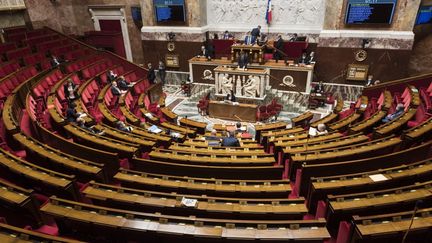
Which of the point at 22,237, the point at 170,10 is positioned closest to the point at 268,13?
the point at 170,10

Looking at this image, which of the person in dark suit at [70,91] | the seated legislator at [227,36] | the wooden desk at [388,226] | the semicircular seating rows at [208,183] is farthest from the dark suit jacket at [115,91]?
the wooden desk at [388,226]

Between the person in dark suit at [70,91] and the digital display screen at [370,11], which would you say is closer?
the person in dark suit at [70,91]

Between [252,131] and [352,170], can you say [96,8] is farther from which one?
[352,170]

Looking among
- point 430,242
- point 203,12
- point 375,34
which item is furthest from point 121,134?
point 375,34

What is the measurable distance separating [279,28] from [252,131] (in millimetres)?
6653

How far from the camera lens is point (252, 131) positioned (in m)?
9.28

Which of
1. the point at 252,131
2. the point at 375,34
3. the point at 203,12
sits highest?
the point at 203,12

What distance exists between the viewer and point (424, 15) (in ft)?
33.8

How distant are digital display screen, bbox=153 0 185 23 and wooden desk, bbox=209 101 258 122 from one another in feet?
18.9

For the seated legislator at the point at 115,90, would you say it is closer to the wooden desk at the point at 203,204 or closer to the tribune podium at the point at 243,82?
the tribune podium at the point at 243,82

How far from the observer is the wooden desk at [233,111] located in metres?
10.0

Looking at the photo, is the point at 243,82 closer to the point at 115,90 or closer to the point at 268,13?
the point at 268,13

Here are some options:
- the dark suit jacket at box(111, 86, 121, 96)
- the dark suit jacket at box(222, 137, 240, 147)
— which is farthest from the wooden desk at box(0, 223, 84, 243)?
the dark suit jacket at box(111, 86, 121, 96)

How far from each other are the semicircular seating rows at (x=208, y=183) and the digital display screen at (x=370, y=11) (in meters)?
4.27
